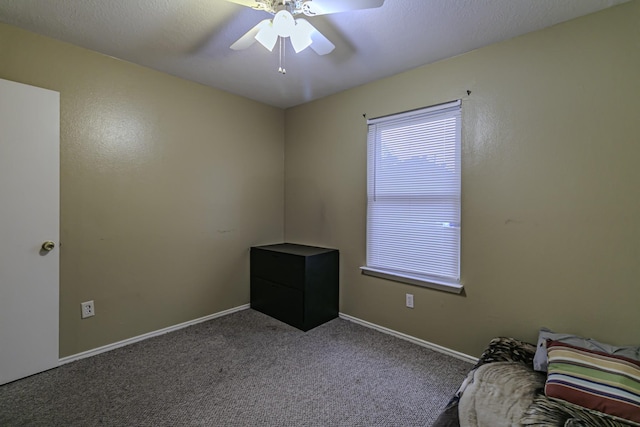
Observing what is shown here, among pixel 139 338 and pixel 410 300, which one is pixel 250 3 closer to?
pixel 410 300

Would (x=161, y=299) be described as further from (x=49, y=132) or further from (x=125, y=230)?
(x=49, y=132)

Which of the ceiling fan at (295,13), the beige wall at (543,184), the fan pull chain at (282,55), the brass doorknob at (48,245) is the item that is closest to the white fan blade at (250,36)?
the ceiling fan at (295,13)

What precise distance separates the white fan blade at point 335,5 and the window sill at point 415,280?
201 centimetres

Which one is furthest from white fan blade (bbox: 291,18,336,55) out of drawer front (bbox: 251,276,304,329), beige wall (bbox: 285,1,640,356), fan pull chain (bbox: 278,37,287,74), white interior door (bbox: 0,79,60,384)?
drawer front (bbox: 251,276,304,329)

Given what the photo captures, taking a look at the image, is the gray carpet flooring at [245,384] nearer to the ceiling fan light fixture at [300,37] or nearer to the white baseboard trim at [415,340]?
the white baseboard trim at [415,340]

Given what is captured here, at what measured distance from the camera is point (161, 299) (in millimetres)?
2697

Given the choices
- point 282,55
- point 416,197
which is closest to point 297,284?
point 416,197

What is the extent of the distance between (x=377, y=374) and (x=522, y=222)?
1499 mm

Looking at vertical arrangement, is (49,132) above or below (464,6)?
below

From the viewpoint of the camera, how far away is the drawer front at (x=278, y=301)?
9.25ft

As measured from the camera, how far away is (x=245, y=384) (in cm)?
195

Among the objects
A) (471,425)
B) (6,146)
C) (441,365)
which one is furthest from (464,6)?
(6,146)

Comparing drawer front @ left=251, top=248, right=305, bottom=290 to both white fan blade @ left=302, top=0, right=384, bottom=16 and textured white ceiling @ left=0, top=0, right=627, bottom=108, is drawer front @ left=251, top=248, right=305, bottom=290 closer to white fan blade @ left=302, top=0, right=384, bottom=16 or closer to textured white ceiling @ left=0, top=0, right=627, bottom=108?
textured white ceiling @ left=0, top=0, right=627, bottom=108

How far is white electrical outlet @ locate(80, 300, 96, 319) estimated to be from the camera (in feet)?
7.46
